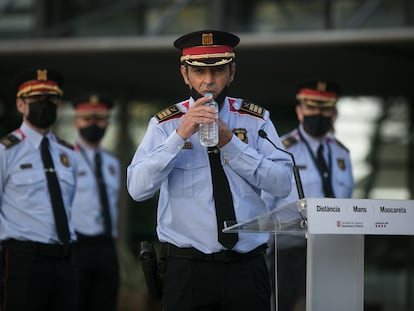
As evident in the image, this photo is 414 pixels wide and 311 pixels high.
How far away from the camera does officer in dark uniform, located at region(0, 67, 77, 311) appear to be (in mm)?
→ 6062

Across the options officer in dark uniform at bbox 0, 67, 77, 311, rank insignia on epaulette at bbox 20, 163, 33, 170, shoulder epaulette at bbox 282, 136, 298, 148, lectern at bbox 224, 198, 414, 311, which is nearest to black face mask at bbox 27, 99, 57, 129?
officer in dark uniform at bbox 0, 67, 77, 311

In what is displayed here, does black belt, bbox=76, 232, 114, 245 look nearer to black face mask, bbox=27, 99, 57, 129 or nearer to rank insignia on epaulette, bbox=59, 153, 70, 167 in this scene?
rank insignia on epaulette, bbox=59, 153, 70, 167

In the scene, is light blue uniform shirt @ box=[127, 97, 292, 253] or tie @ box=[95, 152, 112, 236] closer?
light blue uniform shirt @ box=[127, 97, 292, 253]

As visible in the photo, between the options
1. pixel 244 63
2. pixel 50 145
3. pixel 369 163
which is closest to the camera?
pixel 50 145

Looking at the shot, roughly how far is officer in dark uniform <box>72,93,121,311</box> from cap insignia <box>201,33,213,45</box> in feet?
12.7

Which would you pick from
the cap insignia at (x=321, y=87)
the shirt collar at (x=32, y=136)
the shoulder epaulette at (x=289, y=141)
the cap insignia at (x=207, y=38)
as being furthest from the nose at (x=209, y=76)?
the cap insignia at (x=321, y=87)

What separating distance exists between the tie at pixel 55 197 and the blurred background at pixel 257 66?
211 cm

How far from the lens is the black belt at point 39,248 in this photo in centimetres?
607

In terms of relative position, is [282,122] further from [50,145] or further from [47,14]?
[50,145]

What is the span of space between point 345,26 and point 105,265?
11.4ft

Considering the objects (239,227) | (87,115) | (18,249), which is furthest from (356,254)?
(87,115)

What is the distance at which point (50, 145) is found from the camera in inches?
256

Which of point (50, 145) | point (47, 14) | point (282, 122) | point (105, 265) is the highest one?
point (47, 14)

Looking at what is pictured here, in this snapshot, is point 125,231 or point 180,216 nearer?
point 180,216
